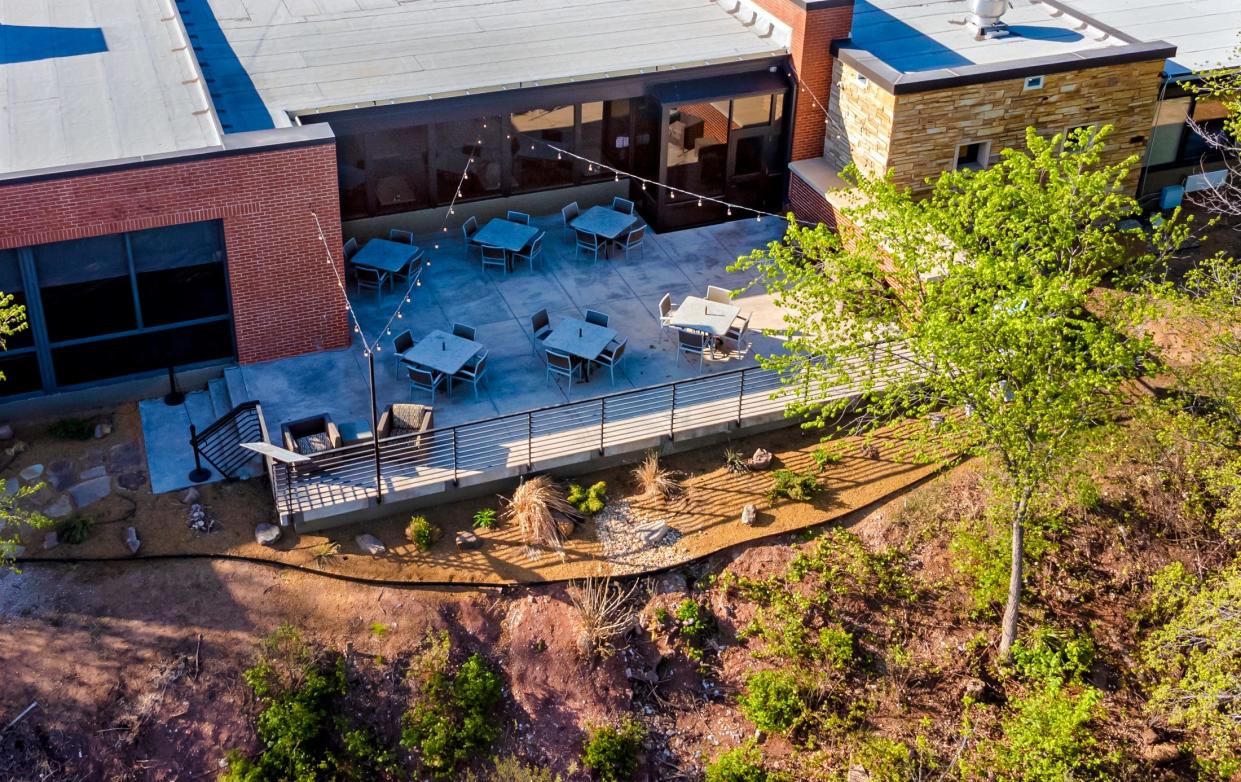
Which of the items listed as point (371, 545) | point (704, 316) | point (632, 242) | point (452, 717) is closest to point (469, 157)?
point (632, 242)

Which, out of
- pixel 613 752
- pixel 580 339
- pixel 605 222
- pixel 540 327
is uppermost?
pixel 605 222

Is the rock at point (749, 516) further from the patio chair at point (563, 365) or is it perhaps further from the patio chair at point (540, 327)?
the patio chair at point (540, 327)

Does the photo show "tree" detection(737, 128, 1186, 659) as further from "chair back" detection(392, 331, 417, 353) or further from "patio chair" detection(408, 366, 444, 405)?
"chair back" detection(392, 331, 417, 353)

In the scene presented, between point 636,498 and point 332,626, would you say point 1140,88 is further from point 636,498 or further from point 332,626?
point 332,626

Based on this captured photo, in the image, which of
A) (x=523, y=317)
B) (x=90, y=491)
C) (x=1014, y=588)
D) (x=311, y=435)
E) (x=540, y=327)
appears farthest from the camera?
(x=523, y=317)

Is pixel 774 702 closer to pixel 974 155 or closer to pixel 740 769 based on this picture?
pixel 740 769

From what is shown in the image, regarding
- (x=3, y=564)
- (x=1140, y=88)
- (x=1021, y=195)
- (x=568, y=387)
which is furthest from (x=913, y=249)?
(x=3, y=564)
